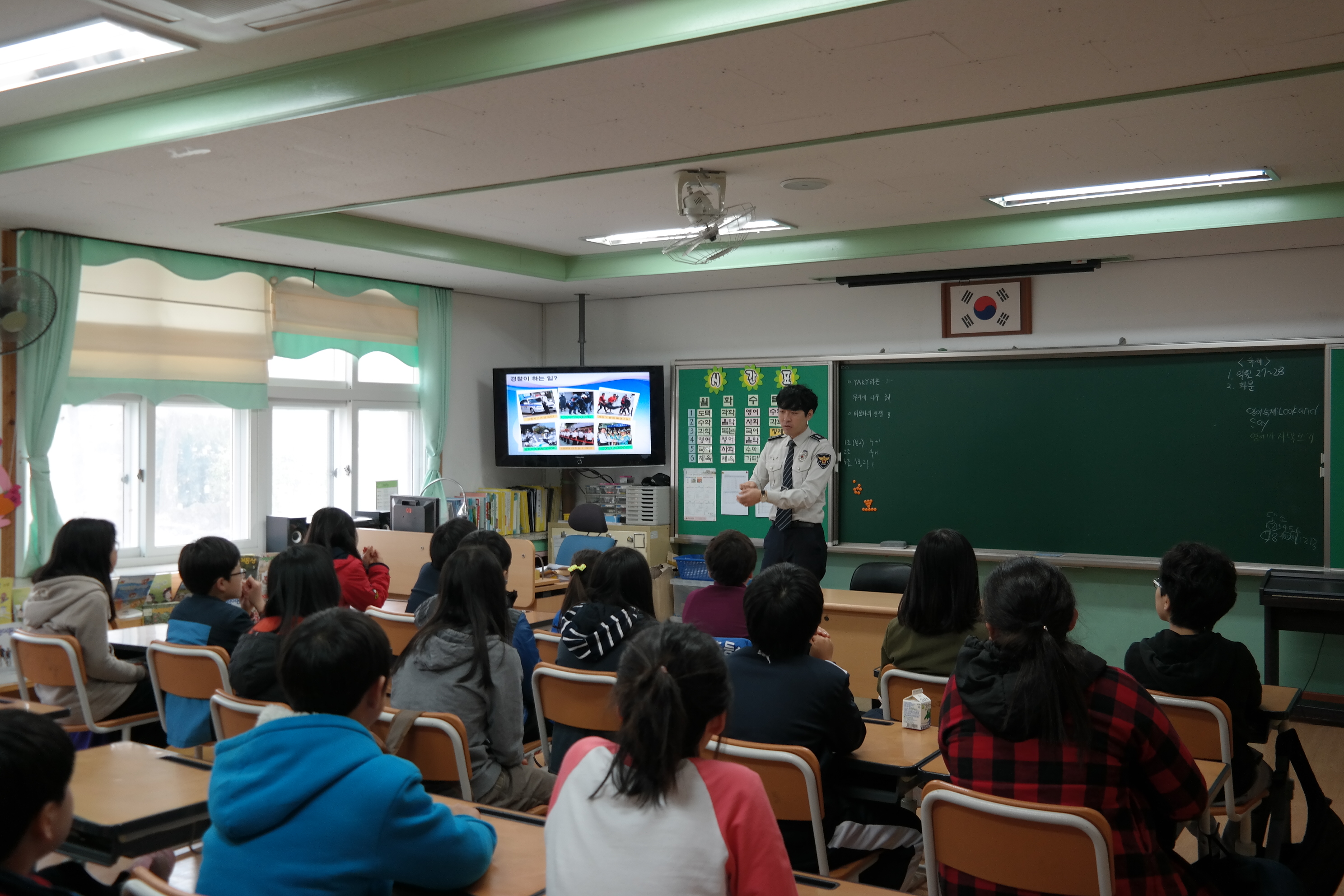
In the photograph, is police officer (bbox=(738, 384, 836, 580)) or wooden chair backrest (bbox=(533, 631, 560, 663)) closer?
wooden chair backrest (bbox=(533, 631, 560, 663))

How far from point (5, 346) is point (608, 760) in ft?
14.4

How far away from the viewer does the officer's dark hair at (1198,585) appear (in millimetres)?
2822

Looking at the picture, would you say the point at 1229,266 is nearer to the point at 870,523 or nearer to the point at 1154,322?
the point at 1154,322

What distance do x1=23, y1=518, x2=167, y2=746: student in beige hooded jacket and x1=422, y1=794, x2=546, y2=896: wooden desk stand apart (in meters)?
2.32

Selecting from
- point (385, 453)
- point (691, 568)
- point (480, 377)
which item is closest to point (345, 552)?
point (385, 453)

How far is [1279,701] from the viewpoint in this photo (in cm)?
298

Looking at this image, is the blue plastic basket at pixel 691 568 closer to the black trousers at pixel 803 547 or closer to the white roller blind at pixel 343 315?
the black trousers at pixel 803 547

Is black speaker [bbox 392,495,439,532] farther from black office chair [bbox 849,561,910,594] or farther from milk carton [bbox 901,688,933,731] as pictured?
milk carton [bbox 901,688,933,731]

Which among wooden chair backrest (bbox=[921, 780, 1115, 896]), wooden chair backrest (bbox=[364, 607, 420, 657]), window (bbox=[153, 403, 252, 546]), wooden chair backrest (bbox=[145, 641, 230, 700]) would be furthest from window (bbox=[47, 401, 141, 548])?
wooden chair backrest (bbox=[921, 780, 1115, 896])

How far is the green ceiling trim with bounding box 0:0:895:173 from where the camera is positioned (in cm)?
271

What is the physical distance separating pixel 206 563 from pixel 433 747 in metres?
1.61

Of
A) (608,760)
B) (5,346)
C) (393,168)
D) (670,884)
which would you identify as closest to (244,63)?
(393,168)

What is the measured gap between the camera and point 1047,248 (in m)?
5.72

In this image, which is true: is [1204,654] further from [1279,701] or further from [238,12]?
[238,12]
